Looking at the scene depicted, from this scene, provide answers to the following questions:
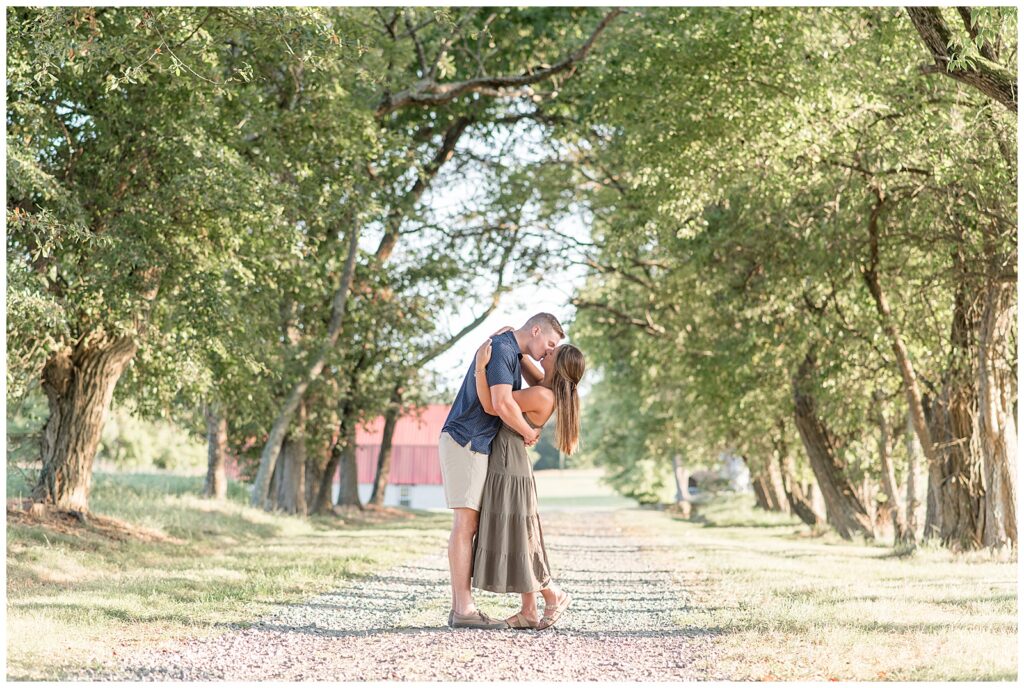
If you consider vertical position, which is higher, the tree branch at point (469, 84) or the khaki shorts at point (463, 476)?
the tree branch at point (469, 84)

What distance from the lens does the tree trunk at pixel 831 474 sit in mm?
22688

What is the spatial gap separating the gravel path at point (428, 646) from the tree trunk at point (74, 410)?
577 centimetres

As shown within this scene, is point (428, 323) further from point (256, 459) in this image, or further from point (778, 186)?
point (778, 186)

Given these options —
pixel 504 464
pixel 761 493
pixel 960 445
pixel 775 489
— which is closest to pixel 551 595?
pixel 504 464

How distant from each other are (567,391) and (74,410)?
30.5 feet

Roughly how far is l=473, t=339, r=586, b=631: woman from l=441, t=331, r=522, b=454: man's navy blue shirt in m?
0.07

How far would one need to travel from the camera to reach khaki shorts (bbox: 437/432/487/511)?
7.75 meters

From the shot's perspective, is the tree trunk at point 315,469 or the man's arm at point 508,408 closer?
the man's arm at point 508,408

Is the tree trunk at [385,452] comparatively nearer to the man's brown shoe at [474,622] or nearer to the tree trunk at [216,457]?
the tree trunk at [216,457]

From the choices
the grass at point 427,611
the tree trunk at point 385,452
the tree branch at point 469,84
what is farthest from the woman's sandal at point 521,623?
the tree trunk at point 385,452

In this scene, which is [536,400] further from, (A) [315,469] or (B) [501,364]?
(A) [315,469]

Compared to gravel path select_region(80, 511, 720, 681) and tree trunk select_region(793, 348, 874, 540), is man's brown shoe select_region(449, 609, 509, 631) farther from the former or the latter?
tree trunk select_region(793, 348, 874, 540)

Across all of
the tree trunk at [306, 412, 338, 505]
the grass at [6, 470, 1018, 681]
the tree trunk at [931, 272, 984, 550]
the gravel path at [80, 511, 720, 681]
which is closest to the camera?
the gravel path at [80, 511, 720, 681]

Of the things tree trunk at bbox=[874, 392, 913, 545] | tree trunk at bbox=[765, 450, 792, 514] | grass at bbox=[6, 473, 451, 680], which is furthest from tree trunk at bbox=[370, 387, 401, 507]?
tree trunk at bbox=[874, 392, 913, 545]
